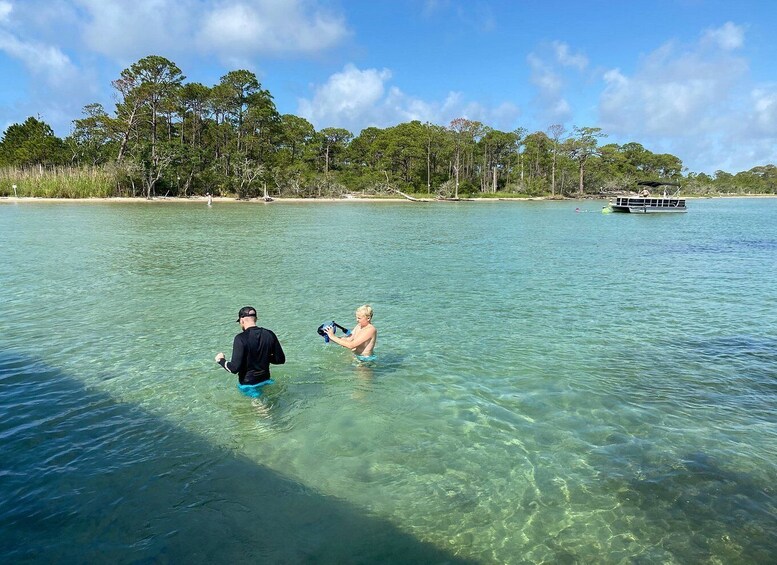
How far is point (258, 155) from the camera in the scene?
92.4 meters

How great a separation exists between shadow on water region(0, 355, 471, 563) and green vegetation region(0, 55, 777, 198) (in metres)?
69.7

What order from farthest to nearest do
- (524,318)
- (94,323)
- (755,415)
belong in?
(524,318) → (94,323) → (755,415)

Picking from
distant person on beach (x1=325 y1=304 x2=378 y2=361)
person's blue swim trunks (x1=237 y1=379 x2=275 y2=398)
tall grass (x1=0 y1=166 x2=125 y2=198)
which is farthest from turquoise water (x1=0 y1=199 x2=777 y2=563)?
tall grass (x1=0 y1=166 x2=125 y2=198)

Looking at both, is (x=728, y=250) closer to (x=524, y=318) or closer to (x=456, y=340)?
(x=524, y=318)

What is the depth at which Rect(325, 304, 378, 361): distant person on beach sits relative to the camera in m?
7.82

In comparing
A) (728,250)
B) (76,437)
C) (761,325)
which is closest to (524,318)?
(761,325)

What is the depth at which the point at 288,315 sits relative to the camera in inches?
488

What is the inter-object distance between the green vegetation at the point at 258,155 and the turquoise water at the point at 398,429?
2572 inches

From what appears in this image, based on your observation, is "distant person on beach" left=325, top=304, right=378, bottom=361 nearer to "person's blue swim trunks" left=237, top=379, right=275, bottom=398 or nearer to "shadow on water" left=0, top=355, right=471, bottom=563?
"person's blue swim trunks" left=237, top=379, right=275, bottom=398

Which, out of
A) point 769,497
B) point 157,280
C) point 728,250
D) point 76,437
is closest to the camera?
point 769,497

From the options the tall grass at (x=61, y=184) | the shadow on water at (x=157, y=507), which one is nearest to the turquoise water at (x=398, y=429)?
the shadow on water at (x=157, y=507)

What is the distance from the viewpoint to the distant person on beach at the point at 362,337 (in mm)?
7824

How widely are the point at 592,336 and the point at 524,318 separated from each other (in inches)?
72.1

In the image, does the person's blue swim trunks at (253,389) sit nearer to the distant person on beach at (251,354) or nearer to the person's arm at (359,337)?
the distant person on beach at (251,354)
